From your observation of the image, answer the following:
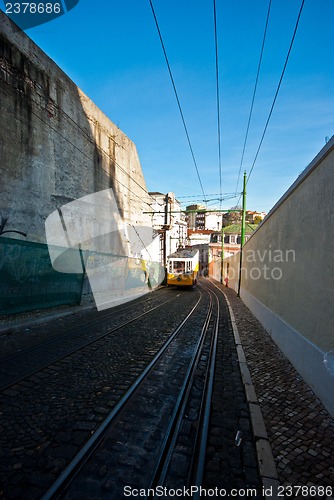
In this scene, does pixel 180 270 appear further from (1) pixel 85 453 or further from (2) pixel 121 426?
(1) pixel 85 453

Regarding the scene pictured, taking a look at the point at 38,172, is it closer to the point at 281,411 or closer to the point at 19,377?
the point at 19,377

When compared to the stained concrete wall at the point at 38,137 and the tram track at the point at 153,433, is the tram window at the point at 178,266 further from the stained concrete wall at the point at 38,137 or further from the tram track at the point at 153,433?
the tram track at the point at 153,433

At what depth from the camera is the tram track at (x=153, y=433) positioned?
2371 mm

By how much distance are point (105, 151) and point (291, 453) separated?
20.1 meters

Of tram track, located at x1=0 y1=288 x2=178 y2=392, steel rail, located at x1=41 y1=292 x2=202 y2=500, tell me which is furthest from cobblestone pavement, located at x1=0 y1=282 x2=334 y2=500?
tram track, located at x1=0 y1=288 x2=178 y2=392

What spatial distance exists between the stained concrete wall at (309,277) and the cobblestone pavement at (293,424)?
0.22m

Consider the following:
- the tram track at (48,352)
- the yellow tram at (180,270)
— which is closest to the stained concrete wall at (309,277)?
the tram track at (48,352)

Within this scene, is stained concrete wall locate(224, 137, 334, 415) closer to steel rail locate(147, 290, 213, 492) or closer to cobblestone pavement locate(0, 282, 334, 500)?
cobblestone pavement locate(0, 282, 334, 500)

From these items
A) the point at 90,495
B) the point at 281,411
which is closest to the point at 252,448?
the point at 281,411

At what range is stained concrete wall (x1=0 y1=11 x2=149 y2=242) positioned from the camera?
35.0ft

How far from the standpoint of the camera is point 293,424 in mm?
3314

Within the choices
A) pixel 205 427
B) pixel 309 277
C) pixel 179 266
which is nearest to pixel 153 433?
pixel 205 427

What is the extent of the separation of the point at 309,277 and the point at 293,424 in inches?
91.7

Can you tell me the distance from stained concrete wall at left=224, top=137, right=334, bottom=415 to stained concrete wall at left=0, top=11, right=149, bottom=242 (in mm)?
10293
